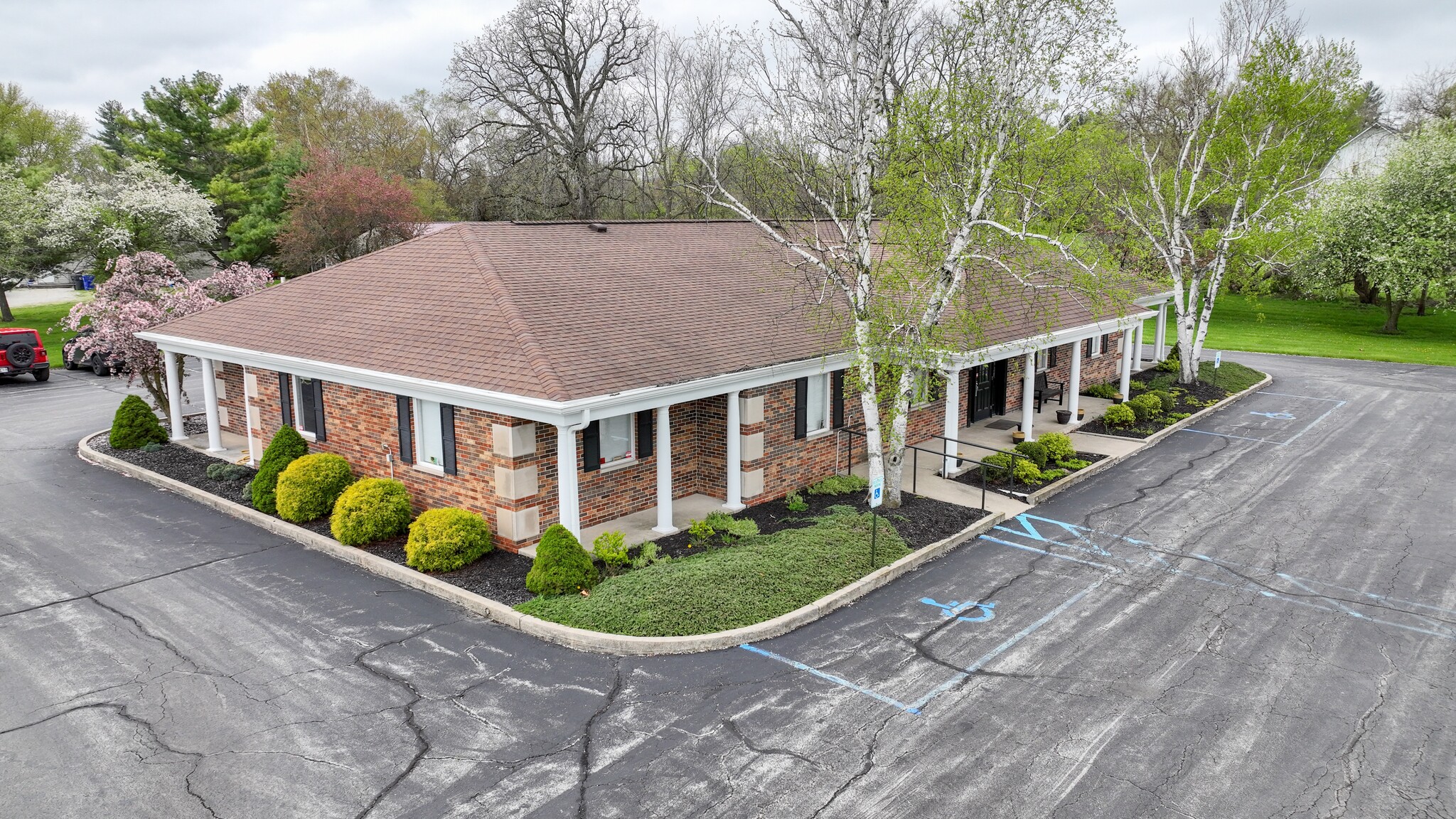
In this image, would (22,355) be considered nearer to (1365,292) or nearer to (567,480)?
(567,480)

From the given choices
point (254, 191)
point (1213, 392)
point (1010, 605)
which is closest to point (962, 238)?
point (1010, 605)

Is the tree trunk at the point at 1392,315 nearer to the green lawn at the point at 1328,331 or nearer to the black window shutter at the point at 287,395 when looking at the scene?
the green lawn at the point at 1328,331

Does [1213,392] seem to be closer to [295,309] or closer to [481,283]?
[481,283]

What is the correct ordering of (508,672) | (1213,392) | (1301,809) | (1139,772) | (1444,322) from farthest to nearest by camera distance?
1. (1444,322)
2. (1213,392)
3. (508,672)
4. (1139,772)
5. (1301,809)

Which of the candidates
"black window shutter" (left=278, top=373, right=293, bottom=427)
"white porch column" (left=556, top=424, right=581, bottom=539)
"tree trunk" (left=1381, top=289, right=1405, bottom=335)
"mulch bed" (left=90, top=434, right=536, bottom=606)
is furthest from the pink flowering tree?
"tree trunk" (left=1381, top=289, right=1405, bottom=335)

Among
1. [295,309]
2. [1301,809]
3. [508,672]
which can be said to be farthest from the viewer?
[295,309]

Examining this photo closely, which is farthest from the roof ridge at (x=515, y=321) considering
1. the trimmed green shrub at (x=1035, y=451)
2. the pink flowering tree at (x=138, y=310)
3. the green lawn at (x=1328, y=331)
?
the green lawn at (x=1328, y=331)
